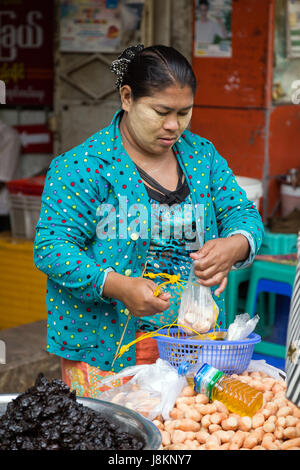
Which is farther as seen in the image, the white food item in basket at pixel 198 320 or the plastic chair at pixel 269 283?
the plastic chair at pixel 269 283

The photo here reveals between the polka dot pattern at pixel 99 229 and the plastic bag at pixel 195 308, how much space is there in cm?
20

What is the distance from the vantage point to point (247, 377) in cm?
200

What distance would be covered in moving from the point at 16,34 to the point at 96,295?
188 inches

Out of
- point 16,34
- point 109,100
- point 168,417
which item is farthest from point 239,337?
point 16,34

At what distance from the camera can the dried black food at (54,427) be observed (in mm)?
1569

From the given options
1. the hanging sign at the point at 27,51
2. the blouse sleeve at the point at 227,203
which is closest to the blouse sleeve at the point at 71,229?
the blouse sleeve at the point at 227,203

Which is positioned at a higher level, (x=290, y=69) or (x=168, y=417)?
(x=290, y=69)

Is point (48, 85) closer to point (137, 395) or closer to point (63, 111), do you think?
point (63, 111)

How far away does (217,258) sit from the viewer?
6.73 feet

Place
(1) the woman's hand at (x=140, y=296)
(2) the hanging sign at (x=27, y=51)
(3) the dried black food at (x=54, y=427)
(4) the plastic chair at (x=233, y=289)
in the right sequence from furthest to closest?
(2) the hanging sign at (x=27, y=51)
(4) the plastic chair at (x=233, y=289)
(1) the woman's hand at (x=140, y=296)
(3) the dried black food at (x=54, y=427)

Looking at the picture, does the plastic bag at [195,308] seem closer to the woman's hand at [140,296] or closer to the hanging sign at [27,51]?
the woman's hand at [140,296]

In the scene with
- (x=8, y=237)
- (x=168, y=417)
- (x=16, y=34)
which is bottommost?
(x=8, y=237)

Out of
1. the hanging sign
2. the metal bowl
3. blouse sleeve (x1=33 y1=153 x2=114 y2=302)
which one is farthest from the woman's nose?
the hanging sign
